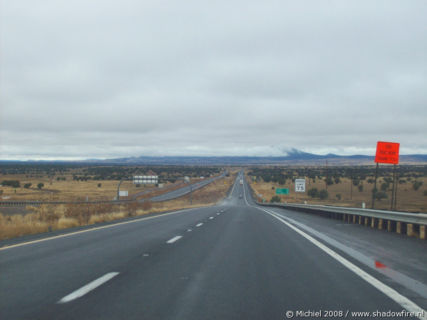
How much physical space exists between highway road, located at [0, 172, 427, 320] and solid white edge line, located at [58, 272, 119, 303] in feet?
0.05

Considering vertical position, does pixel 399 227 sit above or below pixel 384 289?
below

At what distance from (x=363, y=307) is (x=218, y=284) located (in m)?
2.21

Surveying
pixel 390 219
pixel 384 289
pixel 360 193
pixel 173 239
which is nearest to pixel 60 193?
pixel 360 193

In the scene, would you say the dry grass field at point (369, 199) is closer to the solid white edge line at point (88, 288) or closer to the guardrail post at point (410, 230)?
the guardrail post at point (410, 230)

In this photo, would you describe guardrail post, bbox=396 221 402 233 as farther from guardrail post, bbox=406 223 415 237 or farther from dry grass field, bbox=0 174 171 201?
dry grass field, bbox=0 174 171 201

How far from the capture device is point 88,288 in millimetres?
6156

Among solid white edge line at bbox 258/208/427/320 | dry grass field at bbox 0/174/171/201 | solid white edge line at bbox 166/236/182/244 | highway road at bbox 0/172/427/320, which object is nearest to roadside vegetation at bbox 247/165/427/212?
solid white edge line at bbox 166/236/182/244

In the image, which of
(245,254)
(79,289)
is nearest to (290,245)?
(245,254)

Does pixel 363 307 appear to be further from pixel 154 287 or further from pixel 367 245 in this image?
pixel 367 245

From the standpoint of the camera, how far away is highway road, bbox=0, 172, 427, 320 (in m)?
5.11

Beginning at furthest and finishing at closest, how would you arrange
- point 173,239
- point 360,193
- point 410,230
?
point 360,193
point 410,230
point 173,239

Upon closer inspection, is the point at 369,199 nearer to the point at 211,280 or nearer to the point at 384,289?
the point at 384,289

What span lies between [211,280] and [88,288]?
6.33ft

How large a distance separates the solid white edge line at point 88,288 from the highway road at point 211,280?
15 millimetres
